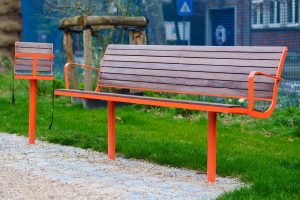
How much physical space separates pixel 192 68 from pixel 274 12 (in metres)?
6.56

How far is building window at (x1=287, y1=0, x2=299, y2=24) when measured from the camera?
12427 mm

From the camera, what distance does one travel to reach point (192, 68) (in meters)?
6.93

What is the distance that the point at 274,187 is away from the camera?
19.1 ft

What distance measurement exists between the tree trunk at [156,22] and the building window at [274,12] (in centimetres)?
220

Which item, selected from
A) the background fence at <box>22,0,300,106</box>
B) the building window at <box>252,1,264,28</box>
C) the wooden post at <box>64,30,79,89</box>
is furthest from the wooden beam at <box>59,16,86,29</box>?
the building window at <box>252,1,264,28</box>

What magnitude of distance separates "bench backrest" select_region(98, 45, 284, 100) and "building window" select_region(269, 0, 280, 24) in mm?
5615

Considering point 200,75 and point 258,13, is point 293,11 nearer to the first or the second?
point 258,13

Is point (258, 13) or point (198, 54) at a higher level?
point (258, 13)

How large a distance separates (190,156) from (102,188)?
147 cm

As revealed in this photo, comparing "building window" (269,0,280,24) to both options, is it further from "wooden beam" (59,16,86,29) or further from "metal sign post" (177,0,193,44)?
"wooden beam" (59,16,86,29)

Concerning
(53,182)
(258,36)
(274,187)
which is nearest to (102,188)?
(53,182)

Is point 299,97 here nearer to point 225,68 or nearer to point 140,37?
point 140,37

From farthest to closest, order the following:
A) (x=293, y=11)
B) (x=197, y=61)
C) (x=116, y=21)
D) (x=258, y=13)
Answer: (x=258, y=13), (x=293, y=11), (x=116, y=21), (x=197, y=61)

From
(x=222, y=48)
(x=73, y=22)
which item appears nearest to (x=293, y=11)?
(x=73, y=22)
